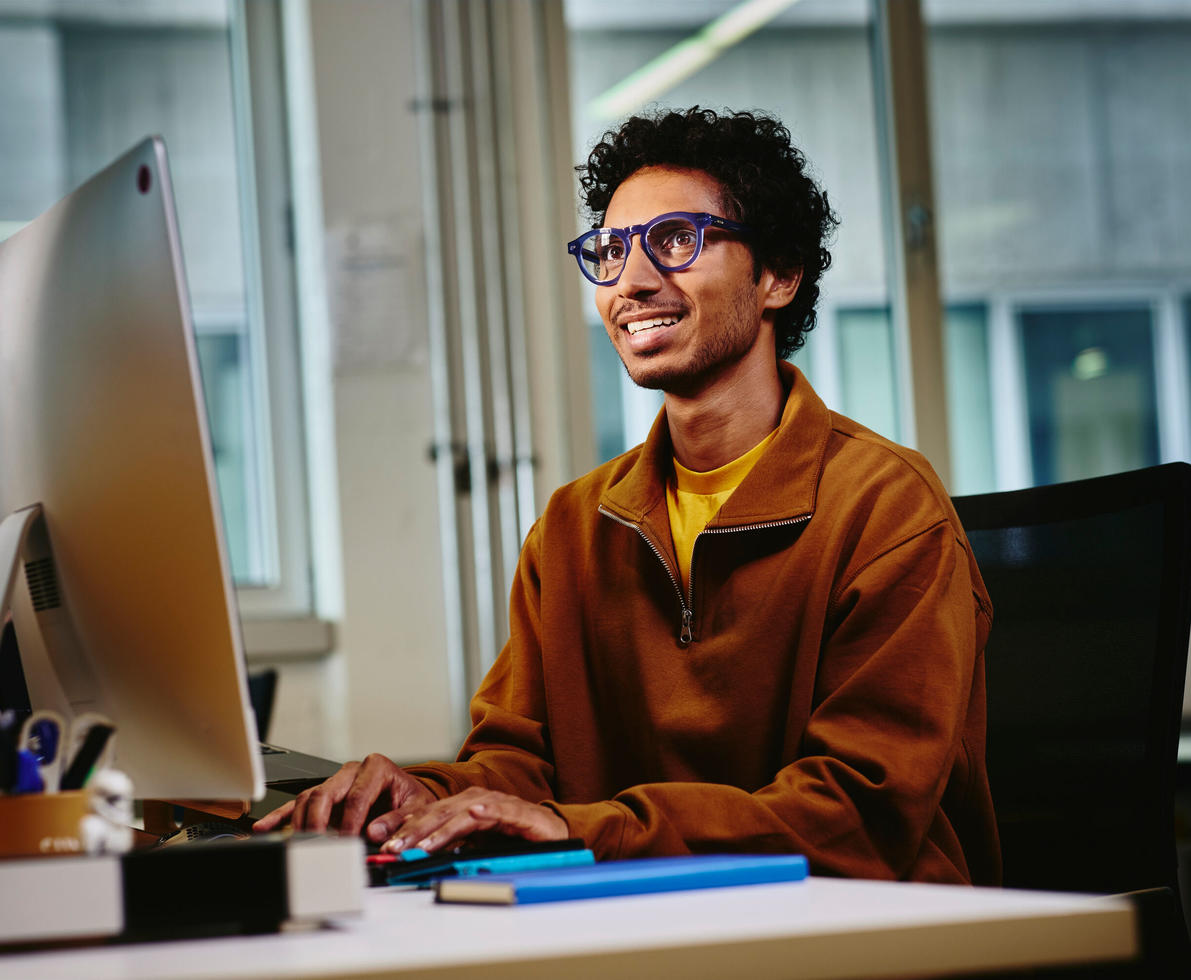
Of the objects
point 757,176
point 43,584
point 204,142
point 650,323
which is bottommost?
point 43,584

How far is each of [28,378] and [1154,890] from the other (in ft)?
3.32

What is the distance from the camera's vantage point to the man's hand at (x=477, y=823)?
3.18 ft

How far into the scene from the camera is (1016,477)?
11.4 feet

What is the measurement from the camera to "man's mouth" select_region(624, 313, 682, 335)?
5.05 ft

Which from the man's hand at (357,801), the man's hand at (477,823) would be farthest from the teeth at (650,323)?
the man's hand at (477,823)

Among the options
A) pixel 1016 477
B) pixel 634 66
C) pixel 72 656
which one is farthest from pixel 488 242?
pixel 72 656

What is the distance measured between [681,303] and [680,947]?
1.02 metres

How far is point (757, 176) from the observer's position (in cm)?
159

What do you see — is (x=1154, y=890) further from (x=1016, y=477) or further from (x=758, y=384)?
(x=1016, y=477)

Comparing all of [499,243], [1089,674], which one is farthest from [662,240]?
[499,243]

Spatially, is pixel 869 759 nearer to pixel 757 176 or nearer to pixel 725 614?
pixel 725 614

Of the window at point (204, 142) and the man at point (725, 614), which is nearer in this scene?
the man at point (725, 614)

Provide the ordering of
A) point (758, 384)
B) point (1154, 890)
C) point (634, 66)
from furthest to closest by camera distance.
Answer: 1. point (634, 66)
2. point (758, 384)
3. point (1154, 890)

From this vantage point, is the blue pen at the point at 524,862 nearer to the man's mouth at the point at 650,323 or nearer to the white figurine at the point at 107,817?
the white figurine at the point at 107,817
